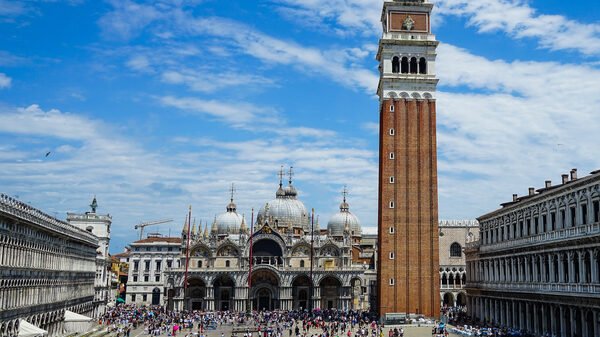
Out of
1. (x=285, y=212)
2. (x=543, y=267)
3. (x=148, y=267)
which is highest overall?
(x=285, y=212)

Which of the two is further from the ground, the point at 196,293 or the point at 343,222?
the point at 343,222

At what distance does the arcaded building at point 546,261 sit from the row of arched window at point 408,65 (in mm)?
17387

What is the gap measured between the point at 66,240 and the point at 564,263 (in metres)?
41.0

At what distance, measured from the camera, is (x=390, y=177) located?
217 feet

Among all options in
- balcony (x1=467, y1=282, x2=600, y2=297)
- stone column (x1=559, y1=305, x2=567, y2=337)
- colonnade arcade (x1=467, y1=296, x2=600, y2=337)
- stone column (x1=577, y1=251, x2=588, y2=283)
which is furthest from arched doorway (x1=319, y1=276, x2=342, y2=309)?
stone column (x1=577, y1=251, x2=588, y2=283)

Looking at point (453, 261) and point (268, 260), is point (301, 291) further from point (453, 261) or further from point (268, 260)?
point (453, 261)

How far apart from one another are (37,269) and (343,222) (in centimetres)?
6862

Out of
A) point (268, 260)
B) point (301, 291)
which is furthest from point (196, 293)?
point (301, 291)

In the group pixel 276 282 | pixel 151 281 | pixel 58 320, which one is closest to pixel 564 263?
pixel 58 320

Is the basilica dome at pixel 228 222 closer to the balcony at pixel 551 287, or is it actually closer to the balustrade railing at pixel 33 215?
the balustrade railing at pixel 33 215

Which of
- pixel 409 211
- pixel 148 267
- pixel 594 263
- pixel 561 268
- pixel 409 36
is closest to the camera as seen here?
pixel 594 263

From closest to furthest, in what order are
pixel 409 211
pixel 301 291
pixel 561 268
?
pixel 561 268 < pixel 409 211 < pixel 301 291

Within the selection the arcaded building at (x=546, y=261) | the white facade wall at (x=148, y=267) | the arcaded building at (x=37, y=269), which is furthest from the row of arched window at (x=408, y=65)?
the white facade wall at (x=148, y=267)

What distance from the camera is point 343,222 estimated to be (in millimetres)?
108562
